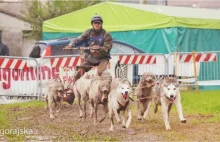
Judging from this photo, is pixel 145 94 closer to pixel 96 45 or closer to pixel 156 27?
→ pixel 96 45

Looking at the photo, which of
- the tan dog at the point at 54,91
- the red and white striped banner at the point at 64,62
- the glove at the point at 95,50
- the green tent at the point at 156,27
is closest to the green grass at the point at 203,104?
the glove at the point at 95,50

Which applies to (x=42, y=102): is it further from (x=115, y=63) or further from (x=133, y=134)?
(x=133, y=134)

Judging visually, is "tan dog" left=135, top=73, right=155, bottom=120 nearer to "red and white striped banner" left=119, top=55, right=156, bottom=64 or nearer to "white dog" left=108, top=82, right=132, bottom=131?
"white dog" left=108, top=82, right=132, bottom=131

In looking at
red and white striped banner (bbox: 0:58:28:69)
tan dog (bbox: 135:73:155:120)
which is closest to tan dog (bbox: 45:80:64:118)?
tan dog (bbox: 135:73:155:120)

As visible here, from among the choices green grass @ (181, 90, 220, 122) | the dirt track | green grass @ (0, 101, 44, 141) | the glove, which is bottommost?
the dirt track

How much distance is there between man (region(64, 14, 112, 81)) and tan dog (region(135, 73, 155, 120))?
3.52ft

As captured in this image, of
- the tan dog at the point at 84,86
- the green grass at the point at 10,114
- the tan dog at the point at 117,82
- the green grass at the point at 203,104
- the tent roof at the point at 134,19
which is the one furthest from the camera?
the tent roof at the point at 134,19

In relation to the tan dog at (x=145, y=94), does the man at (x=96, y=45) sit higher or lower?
higher

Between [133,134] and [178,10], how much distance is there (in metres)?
15.0

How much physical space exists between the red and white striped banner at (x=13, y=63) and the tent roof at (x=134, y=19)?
5.77 meters

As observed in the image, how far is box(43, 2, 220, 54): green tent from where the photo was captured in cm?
2420

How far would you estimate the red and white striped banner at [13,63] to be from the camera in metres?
20.4

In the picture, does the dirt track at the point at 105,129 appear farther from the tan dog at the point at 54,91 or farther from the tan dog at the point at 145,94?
the tan dog at the point at 54,91

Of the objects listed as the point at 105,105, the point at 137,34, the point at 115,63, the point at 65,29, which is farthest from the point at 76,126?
the point at 65,29
